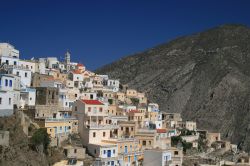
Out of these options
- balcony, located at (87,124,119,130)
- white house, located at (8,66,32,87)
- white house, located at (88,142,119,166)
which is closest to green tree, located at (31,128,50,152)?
white house, located at (88,142,119,166)

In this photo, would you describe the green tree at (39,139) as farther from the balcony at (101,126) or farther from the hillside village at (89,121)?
the balcony at (101,126)

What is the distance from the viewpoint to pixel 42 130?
37031mm

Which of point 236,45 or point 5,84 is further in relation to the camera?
point 236,45

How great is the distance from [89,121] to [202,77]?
82.4 metres

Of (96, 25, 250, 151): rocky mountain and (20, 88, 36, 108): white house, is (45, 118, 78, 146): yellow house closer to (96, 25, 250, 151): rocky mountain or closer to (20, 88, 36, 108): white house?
(20, 88, 36, 108): white house

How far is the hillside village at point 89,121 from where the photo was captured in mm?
39750

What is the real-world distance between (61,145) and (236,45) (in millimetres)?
120795

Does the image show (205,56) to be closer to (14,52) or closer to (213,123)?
(213,123)

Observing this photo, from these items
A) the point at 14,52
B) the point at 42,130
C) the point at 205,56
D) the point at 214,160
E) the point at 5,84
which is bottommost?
the point at 214,160

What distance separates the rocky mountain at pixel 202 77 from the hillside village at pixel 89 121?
33.5 metres

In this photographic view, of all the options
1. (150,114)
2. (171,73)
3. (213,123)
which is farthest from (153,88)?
(150,114)

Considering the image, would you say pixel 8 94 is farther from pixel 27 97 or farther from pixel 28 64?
pixel 28 64

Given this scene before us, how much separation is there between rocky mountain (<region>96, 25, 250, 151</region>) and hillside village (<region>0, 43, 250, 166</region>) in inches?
1319

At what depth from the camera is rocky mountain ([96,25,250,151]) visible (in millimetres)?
101250
